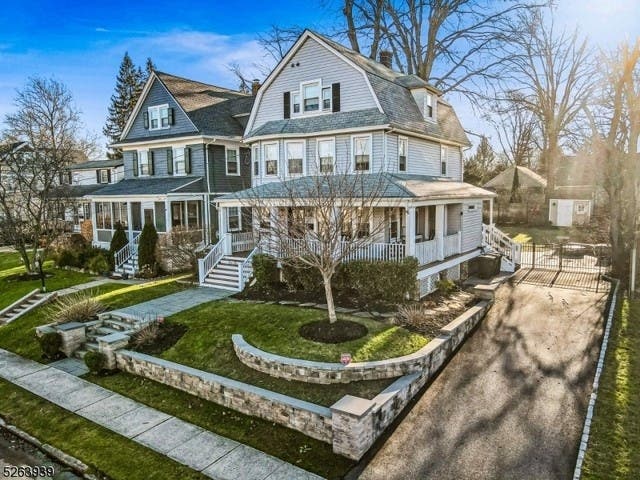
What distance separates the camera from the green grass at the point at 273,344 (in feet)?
29.8

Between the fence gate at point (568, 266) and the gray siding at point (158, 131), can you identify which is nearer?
the fence gate at point (568, 266)

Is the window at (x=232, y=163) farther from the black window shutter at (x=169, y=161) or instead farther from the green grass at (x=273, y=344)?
the green grass at (x=273, y=344)

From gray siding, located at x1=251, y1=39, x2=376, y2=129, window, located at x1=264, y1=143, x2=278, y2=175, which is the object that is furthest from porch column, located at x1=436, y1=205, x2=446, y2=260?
window, located at x1=264, y1=143, x2=278, y2=175

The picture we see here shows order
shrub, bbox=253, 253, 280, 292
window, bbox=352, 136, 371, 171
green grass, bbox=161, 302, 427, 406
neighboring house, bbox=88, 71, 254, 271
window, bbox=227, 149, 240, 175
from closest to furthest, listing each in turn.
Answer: green grass, bbox=161, 302, 427, 406
shrub, bbox=253, 253, 280, 292
window, bbox=352, 136, 371, 171
neighboring house, bbox=88, 71, 254, 271
window, bbox=227, 149, 240, 175

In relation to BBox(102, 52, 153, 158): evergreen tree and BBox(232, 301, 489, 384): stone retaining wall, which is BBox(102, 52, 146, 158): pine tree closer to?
BBox(102, 52, 153, 158): evergreen tree

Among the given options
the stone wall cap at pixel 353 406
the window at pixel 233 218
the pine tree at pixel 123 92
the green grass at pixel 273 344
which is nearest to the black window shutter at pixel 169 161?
the window at pixel 233 218

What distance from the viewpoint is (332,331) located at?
11117 mm

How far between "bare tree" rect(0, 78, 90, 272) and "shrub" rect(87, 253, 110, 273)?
2.78 metres

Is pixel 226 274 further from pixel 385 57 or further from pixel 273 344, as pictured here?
pixel 385 57

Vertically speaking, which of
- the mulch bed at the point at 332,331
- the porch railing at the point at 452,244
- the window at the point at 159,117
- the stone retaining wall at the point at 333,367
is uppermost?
the window at the point at 159,117

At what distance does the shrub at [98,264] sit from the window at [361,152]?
545 inches

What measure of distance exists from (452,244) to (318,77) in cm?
918

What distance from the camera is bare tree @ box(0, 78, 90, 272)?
72.6 feet

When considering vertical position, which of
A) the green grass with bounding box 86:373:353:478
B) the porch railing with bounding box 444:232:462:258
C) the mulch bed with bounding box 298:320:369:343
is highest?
the porch railing with bounding box 444:232:462:258
